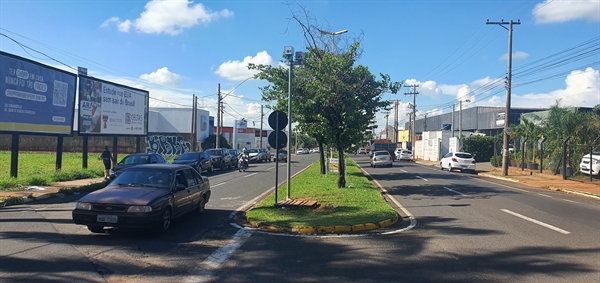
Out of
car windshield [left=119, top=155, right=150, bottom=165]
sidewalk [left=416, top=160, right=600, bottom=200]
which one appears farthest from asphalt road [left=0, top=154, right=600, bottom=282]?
sidewalk [left=416, top=160, right=600, bottom=200]

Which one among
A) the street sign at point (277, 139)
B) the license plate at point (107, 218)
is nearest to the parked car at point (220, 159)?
the street sign at point (277, 139)

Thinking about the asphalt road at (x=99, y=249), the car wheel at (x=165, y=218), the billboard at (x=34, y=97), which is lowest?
the asphalt road at (x=99, y=249)

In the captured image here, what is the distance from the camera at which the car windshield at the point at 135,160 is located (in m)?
20.2

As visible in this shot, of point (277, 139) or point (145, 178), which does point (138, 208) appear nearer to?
point (145, 178)

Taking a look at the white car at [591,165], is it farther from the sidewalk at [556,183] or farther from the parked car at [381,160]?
the parked car at [381,160]

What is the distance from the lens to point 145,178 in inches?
391

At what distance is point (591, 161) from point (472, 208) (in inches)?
555

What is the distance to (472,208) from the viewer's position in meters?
13.5

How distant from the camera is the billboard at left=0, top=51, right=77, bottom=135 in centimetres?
1844

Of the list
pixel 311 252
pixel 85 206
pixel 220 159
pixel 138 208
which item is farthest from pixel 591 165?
pixel 85 206

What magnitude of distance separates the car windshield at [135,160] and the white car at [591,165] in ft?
71.4

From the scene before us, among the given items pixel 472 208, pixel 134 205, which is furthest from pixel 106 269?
pixel 472 208

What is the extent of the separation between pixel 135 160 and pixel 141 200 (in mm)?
12819

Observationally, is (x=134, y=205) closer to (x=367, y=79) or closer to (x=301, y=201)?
(x=301, y=201)
